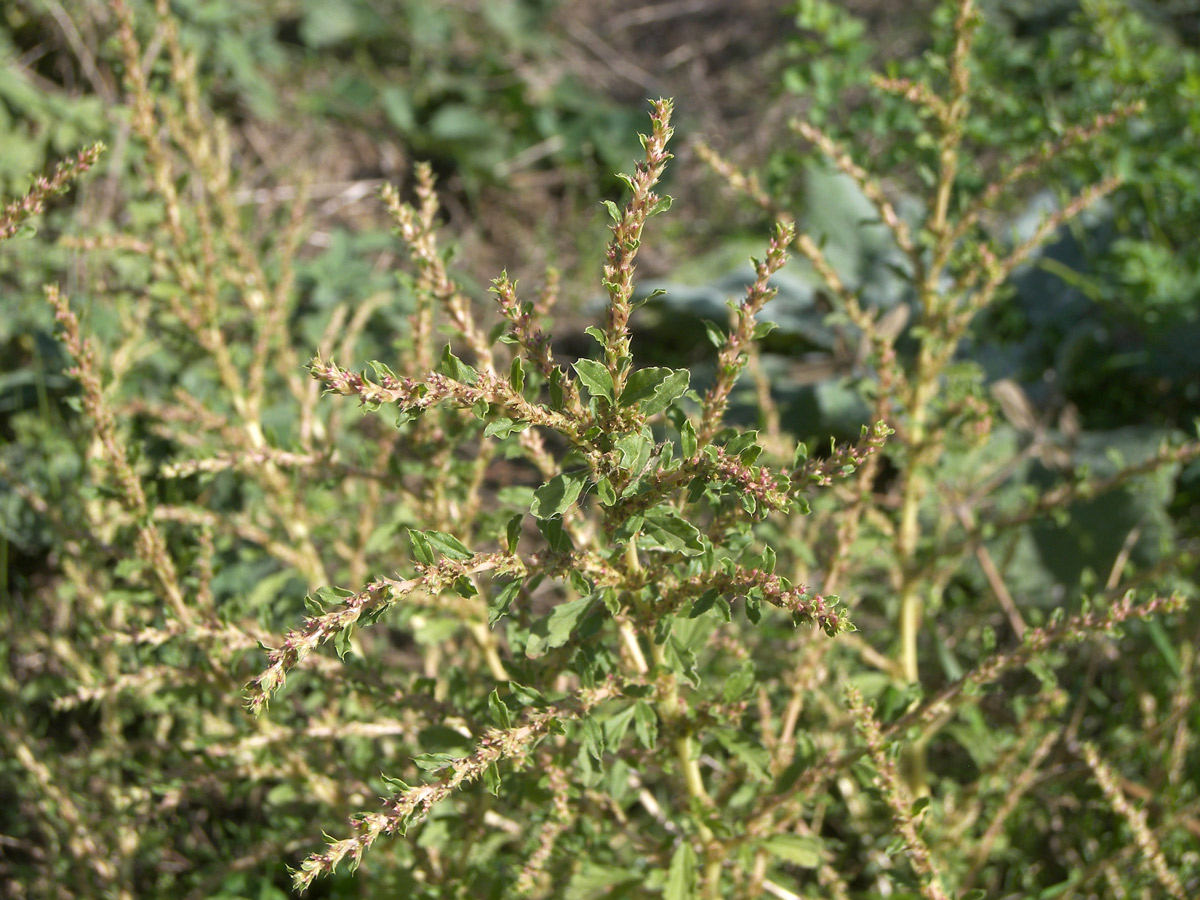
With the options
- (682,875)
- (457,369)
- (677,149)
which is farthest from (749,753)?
(677,149)

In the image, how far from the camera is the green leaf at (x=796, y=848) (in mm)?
1611

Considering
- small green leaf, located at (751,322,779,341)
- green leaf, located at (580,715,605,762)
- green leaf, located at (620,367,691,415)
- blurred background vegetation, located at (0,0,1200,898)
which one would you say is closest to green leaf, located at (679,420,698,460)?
green leaf, located at (620,367,691,415)

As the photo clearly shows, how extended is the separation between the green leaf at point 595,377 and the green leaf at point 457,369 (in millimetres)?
118

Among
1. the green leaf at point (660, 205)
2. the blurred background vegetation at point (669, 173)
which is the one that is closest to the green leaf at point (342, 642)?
the green leaf at point (660, 205)

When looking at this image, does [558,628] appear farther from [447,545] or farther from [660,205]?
[660,205]

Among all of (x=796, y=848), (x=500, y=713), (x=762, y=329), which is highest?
(x=762, y=329)

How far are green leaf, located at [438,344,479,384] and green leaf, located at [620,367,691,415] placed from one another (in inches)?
7.2

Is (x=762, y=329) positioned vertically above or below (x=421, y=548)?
above

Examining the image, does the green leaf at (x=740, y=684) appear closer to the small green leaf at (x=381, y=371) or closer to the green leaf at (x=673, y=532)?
the green leaf at (x=673, y=532)

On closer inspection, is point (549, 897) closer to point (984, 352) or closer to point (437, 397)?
point (437, 397)

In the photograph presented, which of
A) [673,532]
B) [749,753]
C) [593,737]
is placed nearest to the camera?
[673,532]

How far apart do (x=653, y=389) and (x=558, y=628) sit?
0.34m

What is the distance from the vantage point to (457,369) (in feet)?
3.78

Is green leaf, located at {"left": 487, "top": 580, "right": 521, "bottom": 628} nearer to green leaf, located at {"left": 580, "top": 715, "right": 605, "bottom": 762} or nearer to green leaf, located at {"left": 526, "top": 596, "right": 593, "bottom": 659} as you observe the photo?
green leaf, located at {"left": 526, "top": 596, "right": 593, "bottom": 659}
